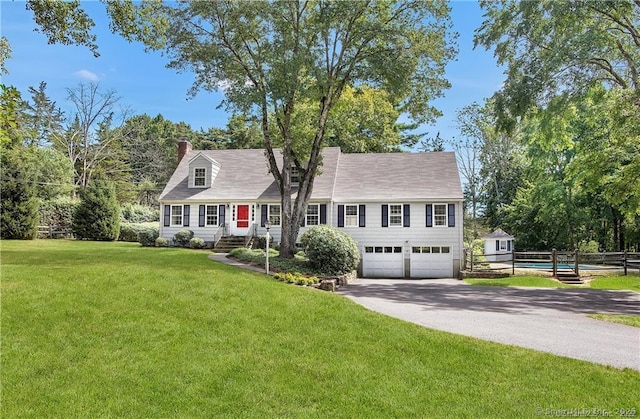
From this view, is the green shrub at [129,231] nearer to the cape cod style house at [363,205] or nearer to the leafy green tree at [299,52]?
the cape cod style house at [363,205]

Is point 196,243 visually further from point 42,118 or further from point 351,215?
point 42,118

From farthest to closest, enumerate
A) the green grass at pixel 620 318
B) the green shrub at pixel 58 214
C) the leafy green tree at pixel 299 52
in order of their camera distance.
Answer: the green shrub at pixel 58 214
the leafy green tree at pixel 299 52
the green grass at pixel 620 318

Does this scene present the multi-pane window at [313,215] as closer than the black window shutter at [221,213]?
Yes

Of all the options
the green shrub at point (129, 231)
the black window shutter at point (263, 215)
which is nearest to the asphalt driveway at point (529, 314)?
→ the black window shutter at point (263, 215)

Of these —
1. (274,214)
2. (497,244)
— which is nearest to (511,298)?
(274,214)

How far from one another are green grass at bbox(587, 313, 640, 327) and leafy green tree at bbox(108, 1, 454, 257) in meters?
11.1

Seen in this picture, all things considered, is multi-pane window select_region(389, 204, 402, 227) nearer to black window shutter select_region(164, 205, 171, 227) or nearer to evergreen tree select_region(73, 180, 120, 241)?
black window shutter select_region(164, 205, 171, 227)

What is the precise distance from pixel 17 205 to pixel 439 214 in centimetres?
2244

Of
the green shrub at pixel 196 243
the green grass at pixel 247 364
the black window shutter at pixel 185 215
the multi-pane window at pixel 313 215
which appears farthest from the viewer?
the black window shutter at pixel 185 215

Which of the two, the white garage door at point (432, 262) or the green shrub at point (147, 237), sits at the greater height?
the green shrub at point (147, 237)

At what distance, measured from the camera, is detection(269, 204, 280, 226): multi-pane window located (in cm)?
2458

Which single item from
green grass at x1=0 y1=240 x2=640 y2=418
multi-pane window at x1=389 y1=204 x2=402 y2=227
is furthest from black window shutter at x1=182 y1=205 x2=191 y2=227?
green grass at x1=0 y1=240 x2=640 y2=418

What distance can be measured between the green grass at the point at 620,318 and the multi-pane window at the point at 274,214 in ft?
55.6

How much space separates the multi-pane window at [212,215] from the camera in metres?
25.0
